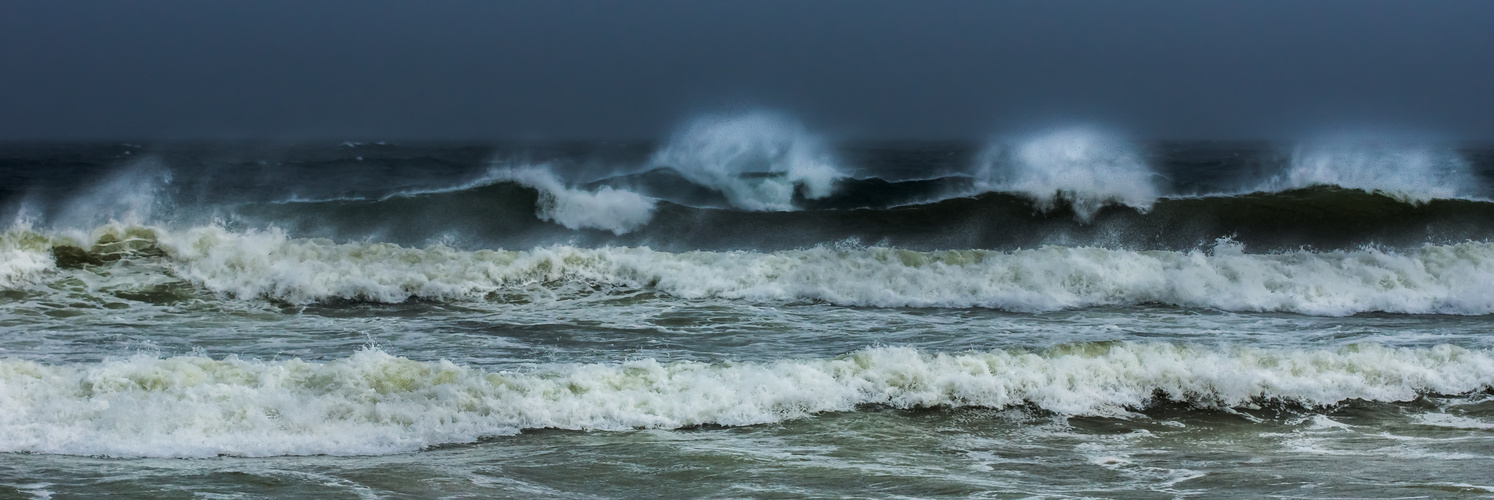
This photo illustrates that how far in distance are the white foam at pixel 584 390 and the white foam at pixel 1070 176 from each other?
10.0 metres

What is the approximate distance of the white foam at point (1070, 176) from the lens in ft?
62.0

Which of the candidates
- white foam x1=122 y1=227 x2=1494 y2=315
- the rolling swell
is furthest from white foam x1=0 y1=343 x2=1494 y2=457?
the rolling swell

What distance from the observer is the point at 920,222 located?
62.4 feet

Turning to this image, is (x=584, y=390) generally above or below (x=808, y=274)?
below

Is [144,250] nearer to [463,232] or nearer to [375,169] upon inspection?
[463,232]

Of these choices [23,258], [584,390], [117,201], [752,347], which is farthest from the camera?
[117,201]

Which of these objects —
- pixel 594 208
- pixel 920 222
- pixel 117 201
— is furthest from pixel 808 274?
pixel 117 201

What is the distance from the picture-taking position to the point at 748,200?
22250 mm

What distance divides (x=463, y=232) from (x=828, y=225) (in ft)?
19.3

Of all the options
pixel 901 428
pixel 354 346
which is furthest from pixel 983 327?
pixel 354 346

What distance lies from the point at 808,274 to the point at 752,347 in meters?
3.60

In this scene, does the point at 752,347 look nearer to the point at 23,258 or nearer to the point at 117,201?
the point at 23,258

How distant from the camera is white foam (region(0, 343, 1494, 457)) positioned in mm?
6664

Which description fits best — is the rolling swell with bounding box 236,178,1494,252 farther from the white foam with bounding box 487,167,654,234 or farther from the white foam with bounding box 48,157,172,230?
the white foam with bounding box 48,157,172,230
